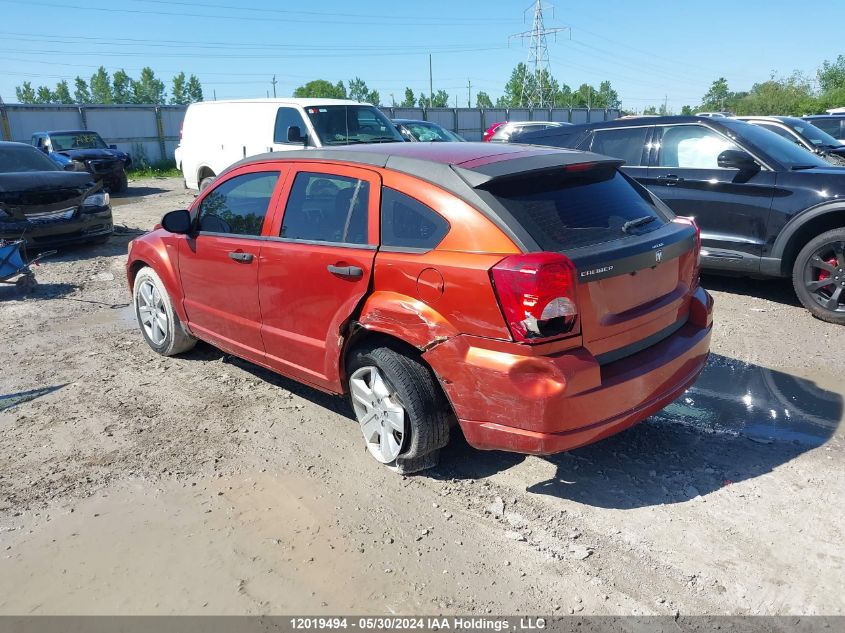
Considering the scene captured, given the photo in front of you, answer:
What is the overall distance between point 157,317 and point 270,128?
699cm

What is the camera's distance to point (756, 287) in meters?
7.35

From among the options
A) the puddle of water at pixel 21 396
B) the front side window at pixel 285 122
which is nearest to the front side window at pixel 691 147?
the front side window at pixel 285 122

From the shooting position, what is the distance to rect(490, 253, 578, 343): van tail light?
2.90 m

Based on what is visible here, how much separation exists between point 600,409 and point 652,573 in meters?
0.73

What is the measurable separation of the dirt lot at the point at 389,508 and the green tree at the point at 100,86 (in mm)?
106719

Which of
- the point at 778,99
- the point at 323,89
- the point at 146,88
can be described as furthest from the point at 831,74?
the point at 146,88

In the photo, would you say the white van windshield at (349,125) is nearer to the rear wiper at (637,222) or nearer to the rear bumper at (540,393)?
the rear wiper at (637,222)

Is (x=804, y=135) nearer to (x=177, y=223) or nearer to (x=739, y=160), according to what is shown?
(x=739, y=160)

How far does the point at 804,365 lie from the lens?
5145mm

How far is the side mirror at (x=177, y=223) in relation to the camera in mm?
4805

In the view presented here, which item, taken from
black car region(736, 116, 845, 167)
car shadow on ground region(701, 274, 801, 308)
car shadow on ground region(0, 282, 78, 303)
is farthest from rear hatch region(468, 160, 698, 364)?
black car region(736, 116, 845, 167)

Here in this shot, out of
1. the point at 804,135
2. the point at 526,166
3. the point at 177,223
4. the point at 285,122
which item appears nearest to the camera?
the point at 526,166

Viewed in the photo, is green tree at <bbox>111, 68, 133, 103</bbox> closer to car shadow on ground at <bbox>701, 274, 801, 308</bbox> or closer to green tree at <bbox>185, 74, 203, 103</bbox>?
green tree at <bbox>185, 74, 203, 103</bbox>

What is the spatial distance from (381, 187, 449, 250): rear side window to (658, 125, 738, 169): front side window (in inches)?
182
